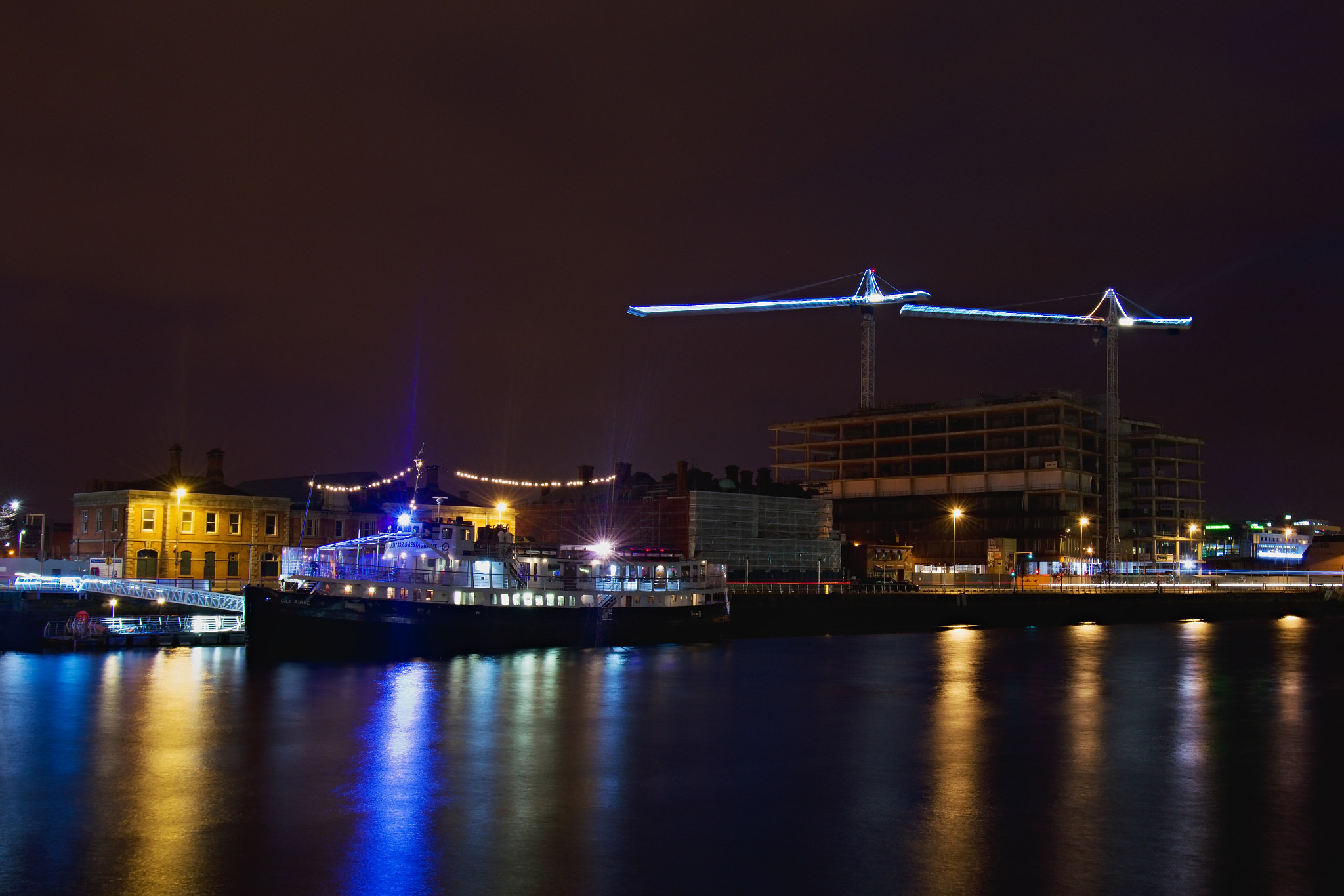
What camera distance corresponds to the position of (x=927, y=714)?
36.6 meters

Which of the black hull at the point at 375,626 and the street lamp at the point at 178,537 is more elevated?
the street lamp at the point at 178,537

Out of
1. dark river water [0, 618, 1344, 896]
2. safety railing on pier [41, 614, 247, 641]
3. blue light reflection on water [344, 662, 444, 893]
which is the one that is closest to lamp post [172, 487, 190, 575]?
safety railing on pier [41, 614, 247, 641]

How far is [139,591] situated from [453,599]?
713 inches

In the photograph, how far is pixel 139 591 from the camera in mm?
60500

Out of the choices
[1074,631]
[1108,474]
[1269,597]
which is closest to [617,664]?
[1074,631]

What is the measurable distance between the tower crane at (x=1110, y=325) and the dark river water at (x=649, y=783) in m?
92.4

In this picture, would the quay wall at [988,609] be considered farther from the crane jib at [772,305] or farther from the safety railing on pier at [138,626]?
the crane jib at [772,305]

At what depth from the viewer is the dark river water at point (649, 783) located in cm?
1839

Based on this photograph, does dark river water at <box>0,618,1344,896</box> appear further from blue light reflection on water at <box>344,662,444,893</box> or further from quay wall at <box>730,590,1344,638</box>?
quay wall at <box>730,590,1344,638</box>

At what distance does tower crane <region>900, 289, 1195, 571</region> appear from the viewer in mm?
136500

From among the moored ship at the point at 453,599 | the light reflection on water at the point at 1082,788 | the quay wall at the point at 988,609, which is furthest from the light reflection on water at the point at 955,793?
the quay wall at the point at 988,609

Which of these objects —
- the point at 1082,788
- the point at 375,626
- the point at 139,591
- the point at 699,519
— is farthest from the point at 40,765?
the point at 699,519

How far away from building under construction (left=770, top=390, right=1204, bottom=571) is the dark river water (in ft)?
294

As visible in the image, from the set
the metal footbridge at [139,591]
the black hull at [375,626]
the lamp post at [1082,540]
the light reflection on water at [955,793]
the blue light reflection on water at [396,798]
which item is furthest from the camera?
A: the lamp post at [1082,540]
